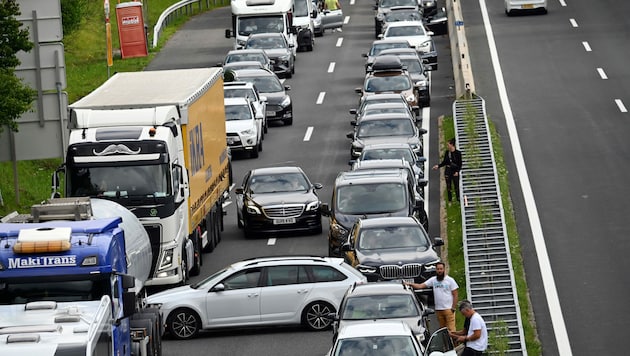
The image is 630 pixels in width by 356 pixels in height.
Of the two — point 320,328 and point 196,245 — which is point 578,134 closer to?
point 196,245

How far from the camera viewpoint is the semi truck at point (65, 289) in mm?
18500

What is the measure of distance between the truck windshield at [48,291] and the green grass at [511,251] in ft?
27.8

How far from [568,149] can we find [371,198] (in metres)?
11.7

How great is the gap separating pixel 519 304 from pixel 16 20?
13.5m

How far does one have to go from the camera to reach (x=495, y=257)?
1211 inches

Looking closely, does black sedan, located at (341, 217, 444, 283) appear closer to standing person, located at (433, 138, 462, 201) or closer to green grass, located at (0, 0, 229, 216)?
standing person, located at (433, 138, 462, 201)

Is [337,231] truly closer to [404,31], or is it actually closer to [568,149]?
[568,149]

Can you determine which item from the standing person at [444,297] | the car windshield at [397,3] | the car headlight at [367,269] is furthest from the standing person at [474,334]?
the car windshield at [397,3]

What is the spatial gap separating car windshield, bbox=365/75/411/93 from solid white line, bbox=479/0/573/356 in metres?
3.26

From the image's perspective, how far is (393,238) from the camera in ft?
98.0

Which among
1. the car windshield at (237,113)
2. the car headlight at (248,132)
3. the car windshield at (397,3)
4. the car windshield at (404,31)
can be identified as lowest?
the car headlight at (248,132)

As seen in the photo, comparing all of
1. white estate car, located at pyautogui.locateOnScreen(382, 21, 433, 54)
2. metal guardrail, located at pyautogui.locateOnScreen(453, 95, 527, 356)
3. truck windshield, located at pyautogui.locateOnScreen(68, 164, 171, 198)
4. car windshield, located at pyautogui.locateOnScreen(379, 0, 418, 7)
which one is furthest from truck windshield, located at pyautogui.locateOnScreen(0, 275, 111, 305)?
car windshield, located at pyautogui.locateOnScreen(379, 0, 418, 7)

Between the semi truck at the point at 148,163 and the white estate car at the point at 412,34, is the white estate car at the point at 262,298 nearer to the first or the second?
the semi truck at the point at 148,163

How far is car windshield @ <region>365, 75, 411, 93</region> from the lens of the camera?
4953 cm
